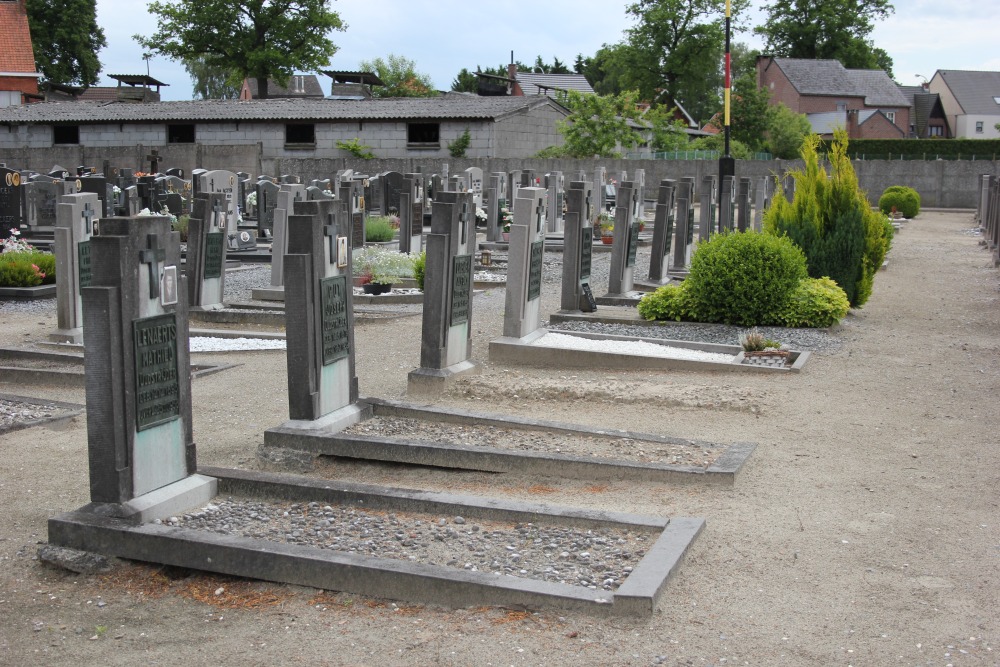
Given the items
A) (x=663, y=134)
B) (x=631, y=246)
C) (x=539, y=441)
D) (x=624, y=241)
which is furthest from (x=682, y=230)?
(x=663, y=134)

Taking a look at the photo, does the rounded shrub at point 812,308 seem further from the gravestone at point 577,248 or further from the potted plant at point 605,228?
the potted plant at point 605,228

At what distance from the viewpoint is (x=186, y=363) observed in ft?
18.3

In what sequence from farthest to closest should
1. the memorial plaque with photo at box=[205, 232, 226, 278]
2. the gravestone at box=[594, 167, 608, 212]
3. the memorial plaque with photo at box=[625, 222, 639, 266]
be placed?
the gravestone at box=[594, 167, 608, 212] → the memorial plaque with photo at box=[625, 222, 639, 266] → the memorial plaque with photo at box=[205, 232, 226, 278]

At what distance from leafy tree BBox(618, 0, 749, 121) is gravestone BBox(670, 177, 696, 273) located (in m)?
50.2

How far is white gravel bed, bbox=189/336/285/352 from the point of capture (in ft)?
36.4

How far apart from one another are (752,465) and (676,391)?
79.9 inches

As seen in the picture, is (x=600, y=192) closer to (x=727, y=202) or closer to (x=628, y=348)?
(x=727, y=202)

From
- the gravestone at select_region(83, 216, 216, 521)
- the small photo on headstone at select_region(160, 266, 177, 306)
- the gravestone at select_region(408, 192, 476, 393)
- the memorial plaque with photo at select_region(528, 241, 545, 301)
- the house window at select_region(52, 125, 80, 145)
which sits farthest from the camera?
the house window at select_region(52, 125, 80, 145)

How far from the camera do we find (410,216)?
1842 centimetres

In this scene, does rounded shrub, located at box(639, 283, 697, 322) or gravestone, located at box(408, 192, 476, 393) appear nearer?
gravestone, located at box(408, 192, 476, 393)

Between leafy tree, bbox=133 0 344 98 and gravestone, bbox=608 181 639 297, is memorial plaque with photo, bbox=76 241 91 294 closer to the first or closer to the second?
gravestone, bbox=608 181 639 297

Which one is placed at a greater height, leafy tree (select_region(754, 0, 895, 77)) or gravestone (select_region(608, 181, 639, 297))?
leafy tree (select_region(754, 0, 895, 77))

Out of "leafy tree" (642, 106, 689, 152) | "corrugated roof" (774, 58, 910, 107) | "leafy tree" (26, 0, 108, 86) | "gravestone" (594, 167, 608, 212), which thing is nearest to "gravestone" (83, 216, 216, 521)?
"gravestone" (594, 167, 608, 212)

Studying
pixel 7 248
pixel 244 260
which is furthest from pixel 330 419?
pixel 244 260
